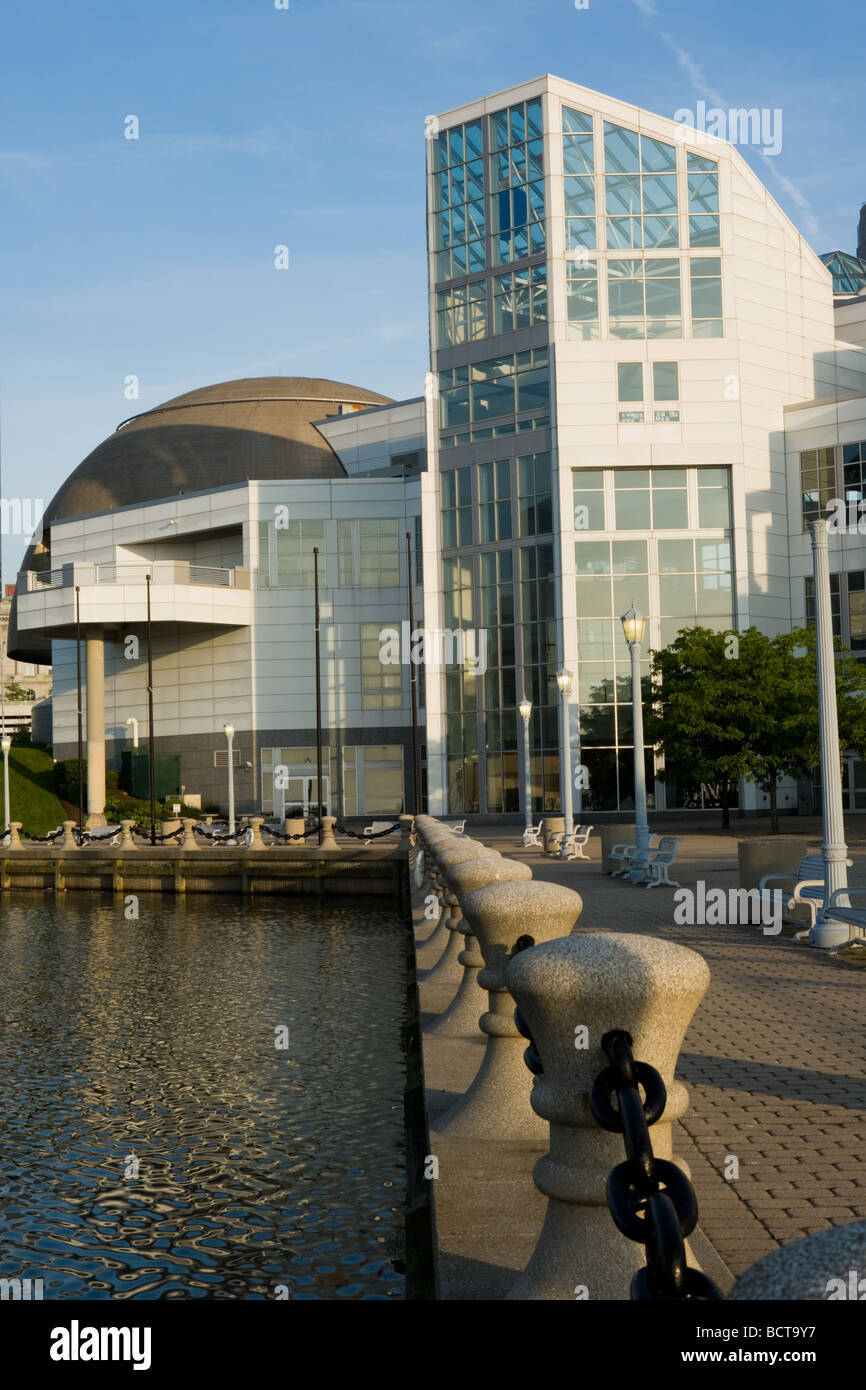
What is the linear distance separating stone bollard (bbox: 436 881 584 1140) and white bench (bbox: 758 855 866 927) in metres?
8.02

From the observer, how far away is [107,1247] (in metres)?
8.19

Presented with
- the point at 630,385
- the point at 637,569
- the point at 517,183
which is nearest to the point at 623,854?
the point at 637,569

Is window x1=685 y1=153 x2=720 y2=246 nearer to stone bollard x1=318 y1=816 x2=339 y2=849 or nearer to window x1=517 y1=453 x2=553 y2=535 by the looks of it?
window x1=517 y1=453 x2=553 y2=535

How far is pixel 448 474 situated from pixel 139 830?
18.4 meters

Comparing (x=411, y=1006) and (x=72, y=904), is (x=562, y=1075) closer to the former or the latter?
(x=411, y=1006)

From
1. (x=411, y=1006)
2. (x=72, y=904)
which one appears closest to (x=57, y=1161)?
(x=411, y=1006)

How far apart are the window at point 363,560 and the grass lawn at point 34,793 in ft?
57.1

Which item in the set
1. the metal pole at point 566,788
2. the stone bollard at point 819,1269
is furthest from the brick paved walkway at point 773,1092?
the metal pole at point 566,788

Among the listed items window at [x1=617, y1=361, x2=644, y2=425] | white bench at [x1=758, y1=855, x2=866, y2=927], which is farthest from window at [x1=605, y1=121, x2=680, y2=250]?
white bench at [x1=758, y1=855, x2=866, y2=927]

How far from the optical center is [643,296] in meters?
51.4

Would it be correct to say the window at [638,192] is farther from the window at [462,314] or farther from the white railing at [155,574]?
the white railing at [155,574]

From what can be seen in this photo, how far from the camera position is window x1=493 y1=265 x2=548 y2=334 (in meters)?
51.7

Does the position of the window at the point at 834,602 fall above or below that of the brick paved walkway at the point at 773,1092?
above

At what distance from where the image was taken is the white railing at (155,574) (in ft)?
214
